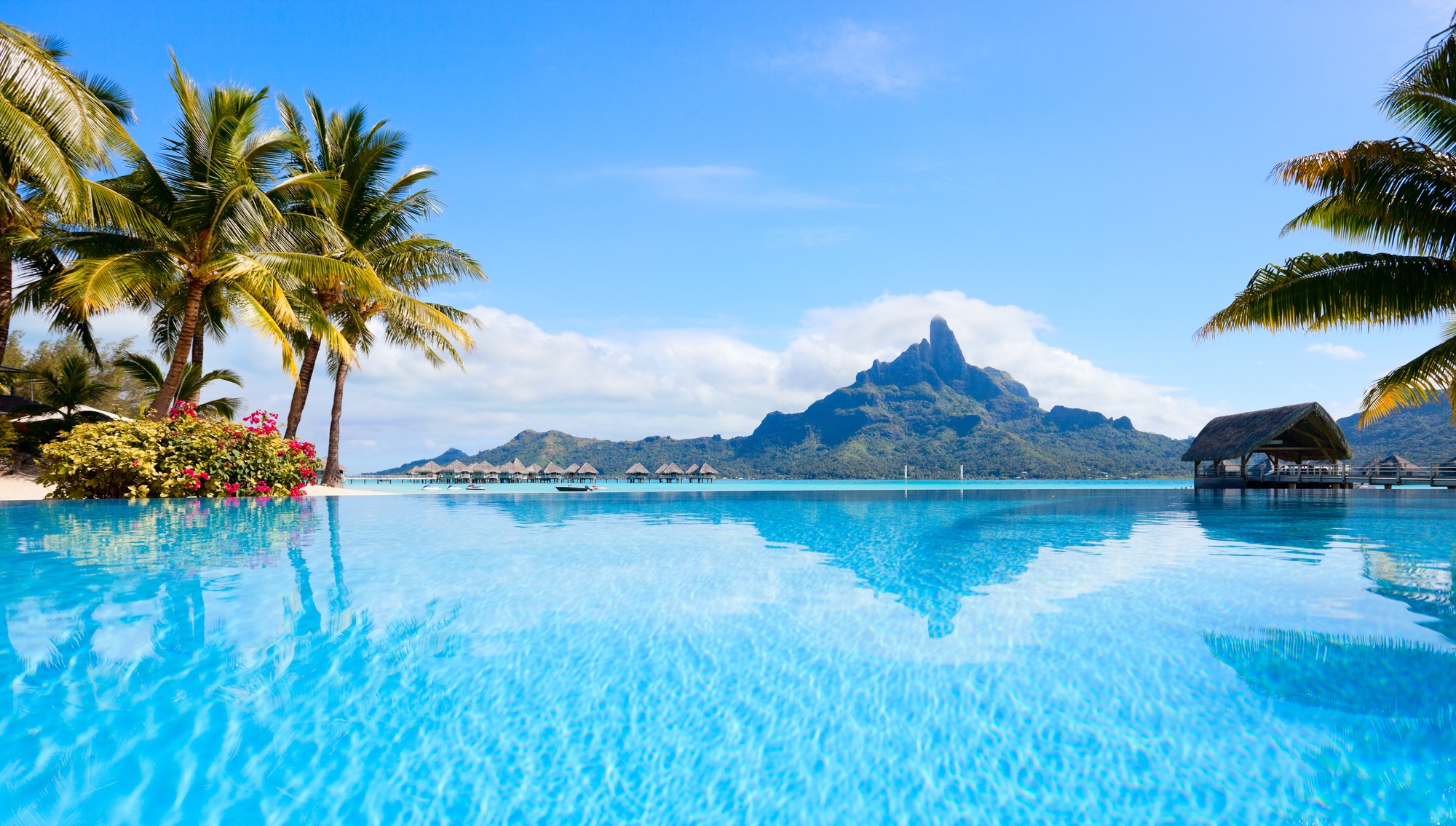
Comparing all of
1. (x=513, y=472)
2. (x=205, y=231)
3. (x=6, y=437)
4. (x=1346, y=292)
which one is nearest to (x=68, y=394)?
(x=6, y=437)

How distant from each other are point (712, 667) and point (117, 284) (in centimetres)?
→ 1206

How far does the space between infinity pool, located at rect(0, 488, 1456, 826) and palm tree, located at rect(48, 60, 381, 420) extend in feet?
19.2

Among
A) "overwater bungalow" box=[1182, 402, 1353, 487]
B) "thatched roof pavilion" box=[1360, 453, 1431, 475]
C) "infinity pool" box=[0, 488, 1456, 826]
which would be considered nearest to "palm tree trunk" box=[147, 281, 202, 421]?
"infinity pool" box=[0, 488, 1456, 826]

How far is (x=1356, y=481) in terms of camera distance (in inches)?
1119

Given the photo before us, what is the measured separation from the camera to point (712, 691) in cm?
323

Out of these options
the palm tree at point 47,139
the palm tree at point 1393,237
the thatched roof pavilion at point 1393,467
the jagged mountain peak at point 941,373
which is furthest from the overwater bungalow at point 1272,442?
the jagged mountain peak at point 941,373

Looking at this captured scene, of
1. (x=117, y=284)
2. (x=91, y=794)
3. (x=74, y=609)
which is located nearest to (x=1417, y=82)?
(x=91, y=794)

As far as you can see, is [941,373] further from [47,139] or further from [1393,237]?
[47,139]

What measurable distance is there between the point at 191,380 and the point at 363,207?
17.5 feet

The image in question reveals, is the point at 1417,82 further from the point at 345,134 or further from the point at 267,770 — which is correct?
the point at 345,134

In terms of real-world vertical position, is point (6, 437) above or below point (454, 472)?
above

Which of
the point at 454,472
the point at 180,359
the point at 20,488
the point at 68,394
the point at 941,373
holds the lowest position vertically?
the point at 454,472

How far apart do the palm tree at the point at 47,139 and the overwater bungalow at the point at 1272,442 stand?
2817cm

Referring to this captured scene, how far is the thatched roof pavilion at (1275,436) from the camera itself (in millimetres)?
21203
